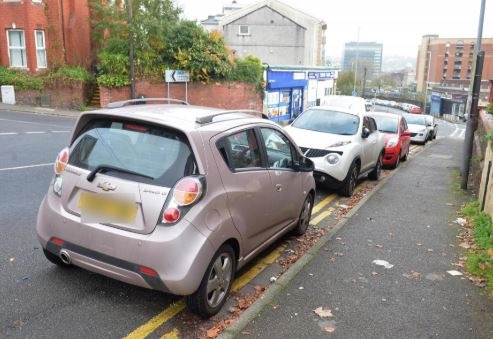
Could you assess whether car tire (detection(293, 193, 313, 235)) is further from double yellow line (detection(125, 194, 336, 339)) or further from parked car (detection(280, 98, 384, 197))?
parked car (detection(280, 98, 384, 197))

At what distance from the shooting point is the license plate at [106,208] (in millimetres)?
3641

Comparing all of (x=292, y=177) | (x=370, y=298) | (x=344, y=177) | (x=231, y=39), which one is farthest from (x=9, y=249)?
(x=231, y=39)

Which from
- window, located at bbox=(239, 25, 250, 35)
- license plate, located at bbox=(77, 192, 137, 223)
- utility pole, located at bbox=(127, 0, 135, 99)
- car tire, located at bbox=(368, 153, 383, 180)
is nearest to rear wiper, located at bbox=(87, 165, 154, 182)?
license plate, located at bbox=(77, 192, 137, 223)

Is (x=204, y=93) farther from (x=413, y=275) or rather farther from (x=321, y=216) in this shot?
(x=413, y=275)

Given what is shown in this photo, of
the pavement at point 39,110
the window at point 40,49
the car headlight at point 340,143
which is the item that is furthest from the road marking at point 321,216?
the window at point 40,49

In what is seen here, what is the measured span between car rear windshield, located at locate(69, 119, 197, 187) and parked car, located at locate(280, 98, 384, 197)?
203 inches

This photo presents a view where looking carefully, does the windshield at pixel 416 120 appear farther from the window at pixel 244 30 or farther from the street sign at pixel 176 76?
the window at pixel 244 30

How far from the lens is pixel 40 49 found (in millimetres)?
25641

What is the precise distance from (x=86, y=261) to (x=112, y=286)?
61 cm

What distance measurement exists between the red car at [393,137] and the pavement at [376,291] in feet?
20.6

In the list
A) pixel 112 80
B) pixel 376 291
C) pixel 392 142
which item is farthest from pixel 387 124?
pixel 112 80

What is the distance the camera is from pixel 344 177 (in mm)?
8711

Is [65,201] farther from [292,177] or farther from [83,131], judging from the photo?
[292,177]

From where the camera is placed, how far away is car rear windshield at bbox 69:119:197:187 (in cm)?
370
